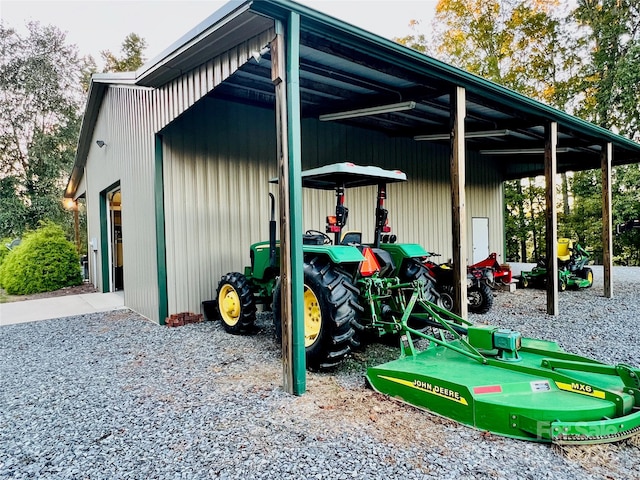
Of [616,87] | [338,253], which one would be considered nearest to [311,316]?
[338,253]

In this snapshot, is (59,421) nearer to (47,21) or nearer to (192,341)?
(192,341)

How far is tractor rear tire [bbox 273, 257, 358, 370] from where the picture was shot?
3.41 m

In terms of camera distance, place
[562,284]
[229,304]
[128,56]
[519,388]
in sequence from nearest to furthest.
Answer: [519,388], [229,304], [562,284], [128,56]

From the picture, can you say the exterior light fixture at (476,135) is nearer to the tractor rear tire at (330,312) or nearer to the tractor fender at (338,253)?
the tractor fender at (338,253)

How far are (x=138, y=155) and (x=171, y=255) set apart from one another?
1.86m

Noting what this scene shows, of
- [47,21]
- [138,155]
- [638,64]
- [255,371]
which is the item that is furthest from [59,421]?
[47,21]

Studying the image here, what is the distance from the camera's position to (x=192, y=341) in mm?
4961

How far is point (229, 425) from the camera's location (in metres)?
2.70

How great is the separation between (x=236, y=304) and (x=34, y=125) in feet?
62.5

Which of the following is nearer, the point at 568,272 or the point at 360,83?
the point at 360,83

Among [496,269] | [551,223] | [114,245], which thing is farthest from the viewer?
[114,245]

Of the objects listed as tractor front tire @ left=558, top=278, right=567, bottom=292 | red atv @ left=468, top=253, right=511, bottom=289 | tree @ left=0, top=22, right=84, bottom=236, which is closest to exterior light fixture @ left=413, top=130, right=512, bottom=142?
red atv @ left=468, top=253, right=511, bottom=289

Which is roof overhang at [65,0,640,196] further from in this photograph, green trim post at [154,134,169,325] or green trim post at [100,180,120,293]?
green trim post at [100,180,120,293]

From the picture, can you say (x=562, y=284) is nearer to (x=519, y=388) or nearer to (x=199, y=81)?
(x=519, y=388)
